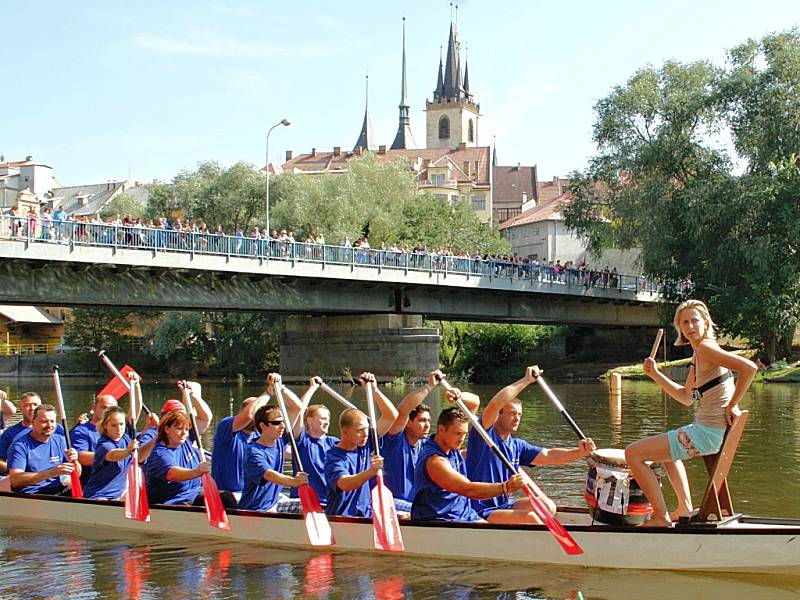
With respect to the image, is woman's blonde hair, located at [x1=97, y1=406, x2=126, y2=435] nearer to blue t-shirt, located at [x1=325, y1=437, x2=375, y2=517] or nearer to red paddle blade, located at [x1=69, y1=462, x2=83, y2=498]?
red paddle blade, located at [x1=69, y1=462, x2=83, y2=498]

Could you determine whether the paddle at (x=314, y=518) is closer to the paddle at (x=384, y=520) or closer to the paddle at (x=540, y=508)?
the paddle at (x=384, y=520)

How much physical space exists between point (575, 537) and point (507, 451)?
3.30ft

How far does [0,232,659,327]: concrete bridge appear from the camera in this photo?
101 feet

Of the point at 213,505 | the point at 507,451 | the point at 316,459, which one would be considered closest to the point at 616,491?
the point at 507,451

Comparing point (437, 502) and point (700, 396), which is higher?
point (700, 396)

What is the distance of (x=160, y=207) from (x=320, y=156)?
227ft

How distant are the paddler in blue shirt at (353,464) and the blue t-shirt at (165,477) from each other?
1.95m

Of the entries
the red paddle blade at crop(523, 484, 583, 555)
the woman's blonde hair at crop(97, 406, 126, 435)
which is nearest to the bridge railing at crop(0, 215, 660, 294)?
the woman's blonde hair at crop(97, 406, 126, 435)

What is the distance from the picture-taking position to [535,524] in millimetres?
9602

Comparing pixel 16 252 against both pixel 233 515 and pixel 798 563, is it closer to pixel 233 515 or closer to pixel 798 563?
pixel 233 515

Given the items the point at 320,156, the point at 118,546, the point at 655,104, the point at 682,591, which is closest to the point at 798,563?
the point at 682,591

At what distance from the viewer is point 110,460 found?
1201 centimetres

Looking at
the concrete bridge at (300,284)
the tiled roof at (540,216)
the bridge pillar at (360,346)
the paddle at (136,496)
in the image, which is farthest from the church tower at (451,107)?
the paddle at (136,496)

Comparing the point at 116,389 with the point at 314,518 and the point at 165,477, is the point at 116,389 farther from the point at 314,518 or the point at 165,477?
the point at 314,518
